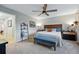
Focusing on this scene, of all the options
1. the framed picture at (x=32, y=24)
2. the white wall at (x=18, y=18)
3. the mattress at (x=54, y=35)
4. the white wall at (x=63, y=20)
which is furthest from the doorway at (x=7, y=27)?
the white wall at (x=63, y=20)

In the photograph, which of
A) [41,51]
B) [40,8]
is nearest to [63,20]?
[40,8]

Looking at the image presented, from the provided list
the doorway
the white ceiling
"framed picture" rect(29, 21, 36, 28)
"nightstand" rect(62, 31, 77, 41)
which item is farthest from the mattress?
the doorway

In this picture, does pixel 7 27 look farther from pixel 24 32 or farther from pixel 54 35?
pixel 54 35

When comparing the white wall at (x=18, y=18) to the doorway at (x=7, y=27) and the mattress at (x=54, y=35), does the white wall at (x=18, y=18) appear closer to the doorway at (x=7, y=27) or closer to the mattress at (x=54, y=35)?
the doorway at (x=7, y=27)

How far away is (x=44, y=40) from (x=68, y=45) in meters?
1.00

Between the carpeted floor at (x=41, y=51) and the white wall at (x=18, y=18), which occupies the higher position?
the white wall at (x=18, y=18)

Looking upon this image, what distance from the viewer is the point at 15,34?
1952mm

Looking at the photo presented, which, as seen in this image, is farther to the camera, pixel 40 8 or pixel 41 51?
pixel 41 51

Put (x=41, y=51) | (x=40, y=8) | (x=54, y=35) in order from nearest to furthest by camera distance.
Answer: (x=40, y=8), (x=41, y=51), (x=54, y=35)

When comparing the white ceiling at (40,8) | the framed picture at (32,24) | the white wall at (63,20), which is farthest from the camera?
the framed picture at (32,24)

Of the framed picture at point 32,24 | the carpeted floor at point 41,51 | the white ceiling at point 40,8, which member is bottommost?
the carpeted floor at point 41,51
